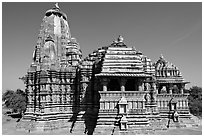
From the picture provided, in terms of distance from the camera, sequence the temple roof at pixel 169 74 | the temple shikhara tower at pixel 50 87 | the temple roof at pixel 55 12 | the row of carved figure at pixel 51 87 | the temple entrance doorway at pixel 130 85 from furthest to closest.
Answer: the temple roof at pixel 55 12, the temple roof at pixel 169 74, the temple entrance doorway at pixel 130 85, the row of carved figure at pixel 51 87, the temple shikhara tower at pixel 50 87

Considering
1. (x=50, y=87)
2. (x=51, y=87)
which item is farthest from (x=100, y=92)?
(x=50, y=87)

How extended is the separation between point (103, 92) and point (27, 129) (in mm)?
8150

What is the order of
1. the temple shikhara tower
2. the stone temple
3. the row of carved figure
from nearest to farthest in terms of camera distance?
1. the stone temple
2. the temple shikhara tower
3. the row of carved figure

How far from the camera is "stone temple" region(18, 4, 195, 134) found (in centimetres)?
1489

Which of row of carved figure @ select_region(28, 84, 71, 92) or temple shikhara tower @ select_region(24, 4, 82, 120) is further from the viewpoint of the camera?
row of carved figure @ select_region(28, 84, 71, 92)

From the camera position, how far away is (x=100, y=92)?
14.9m

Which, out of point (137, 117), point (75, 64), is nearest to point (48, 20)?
point (75, 64)

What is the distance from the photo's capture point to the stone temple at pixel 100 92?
14891 millimetres

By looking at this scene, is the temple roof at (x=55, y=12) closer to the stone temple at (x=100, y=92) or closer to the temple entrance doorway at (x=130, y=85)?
the stone temple at (x=100, y=92)

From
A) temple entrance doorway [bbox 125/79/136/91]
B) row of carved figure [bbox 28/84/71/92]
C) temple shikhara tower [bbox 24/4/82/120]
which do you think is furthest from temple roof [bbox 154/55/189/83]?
row of carved figure [bbox 28/84/71/92]

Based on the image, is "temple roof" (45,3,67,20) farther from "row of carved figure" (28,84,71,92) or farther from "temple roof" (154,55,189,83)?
"temple roof" (154,55,189,83)

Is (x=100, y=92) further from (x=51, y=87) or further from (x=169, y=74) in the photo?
(x=169, y=74)

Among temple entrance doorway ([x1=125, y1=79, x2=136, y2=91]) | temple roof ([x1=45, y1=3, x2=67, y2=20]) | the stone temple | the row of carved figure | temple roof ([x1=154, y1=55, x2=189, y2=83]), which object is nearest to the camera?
the stone temple

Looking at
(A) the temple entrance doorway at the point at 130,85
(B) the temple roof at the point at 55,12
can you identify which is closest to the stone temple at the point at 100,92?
(A) the temple entrance doorway at the point at 130,85
